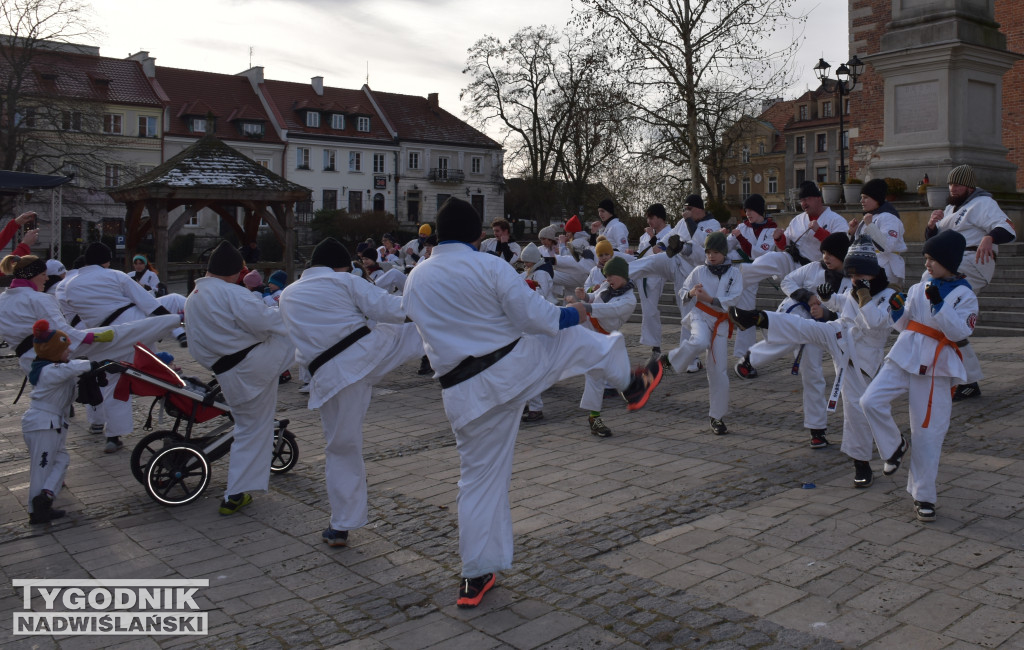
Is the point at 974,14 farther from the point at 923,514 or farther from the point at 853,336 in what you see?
the point at 923,514

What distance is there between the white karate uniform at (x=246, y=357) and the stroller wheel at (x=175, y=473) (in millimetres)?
443

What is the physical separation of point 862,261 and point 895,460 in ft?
4.85

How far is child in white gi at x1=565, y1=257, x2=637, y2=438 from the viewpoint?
6684 mm

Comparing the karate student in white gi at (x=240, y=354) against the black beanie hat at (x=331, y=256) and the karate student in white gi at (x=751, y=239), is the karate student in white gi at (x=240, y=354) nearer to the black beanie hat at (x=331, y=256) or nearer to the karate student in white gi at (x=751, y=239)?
the black beanie hat at (x=331, y=256)

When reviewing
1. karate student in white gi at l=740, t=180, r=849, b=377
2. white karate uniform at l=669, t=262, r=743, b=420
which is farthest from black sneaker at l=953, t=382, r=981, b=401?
white karate uniform at l=669, t=262, r=743, b=420

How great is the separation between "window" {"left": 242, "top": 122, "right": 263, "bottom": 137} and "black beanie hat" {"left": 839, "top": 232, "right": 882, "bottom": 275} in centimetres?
6257

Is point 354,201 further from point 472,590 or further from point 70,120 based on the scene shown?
point 472,590

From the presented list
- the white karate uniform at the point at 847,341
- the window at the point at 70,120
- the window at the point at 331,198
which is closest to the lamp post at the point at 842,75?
the white karate uniform at the point at 847,341

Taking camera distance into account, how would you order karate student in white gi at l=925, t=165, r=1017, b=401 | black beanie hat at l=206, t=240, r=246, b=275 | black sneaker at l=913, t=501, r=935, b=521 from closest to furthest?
black sneaker at l=913, t=501, r=935, b=521
black beanie hat at l=206, t=240, r=246, b=275
karate student in white gi at l=925, t=165, r=1017, b=401

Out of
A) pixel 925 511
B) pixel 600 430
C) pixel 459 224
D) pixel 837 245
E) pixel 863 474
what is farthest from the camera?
pixel 600 430

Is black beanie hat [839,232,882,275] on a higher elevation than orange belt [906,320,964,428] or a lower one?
higher

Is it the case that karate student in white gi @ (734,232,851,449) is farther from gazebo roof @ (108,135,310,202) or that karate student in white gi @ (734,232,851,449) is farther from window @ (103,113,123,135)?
window @ (103,113,123,135)

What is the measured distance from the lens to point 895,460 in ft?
21.1

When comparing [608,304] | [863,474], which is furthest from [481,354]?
[863,474]
